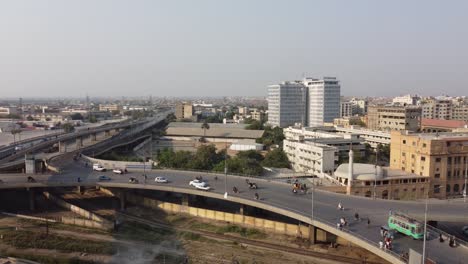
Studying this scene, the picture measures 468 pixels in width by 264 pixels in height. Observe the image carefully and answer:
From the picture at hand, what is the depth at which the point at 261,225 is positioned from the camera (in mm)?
43844

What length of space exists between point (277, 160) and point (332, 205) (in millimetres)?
40692

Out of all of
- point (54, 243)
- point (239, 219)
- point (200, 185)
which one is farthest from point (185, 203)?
point (54, 243)

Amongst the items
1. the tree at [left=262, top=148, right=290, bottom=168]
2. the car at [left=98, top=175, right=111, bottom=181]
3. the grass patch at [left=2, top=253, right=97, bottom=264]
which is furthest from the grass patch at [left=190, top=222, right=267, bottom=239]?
the tree at [left=262, top=148, right=290, bottom=168]

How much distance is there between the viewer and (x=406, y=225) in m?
31.2

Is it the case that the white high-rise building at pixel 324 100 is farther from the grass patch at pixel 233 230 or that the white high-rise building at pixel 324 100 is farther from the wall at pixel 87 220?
the wall at pixel 87 220

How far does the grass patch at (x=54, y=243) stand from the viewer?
128 ft

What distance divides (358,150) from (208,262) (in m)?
54.7

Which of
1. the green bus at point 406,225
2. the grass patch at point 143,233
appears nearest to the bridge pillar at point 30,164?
the grass patch at point 143,233

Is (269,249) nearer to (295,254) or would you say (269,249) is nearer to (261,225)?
(295,254)

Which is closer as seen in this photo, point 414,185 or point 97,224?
point 97,224

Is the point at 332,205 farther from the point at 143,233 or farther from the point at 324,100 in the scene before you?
the point at 324,100

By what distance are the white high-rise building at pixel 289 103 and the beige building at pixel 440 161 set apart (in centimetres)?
9115

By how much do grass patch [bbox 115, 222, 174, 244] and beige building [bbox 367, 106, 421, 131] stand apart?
8093 centimetres

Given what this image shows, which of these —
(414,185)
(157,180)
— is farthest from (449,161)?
(157,180)
